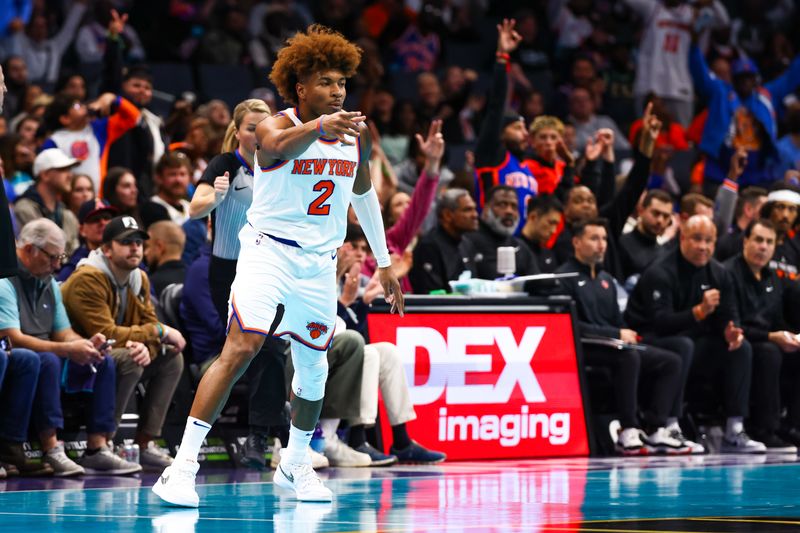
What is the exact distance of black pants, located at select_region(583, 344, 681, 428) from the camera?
11.3m

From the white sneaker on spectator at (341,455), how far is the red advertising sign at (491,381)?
2.26 ft

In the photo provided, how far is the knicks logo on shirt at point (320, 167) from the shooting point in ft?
22.7

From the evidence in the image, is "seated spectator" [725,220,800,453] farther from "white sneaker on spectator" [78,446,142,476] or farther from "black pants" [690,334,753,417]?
"white sneaker on spectator" [78,446,142,476]

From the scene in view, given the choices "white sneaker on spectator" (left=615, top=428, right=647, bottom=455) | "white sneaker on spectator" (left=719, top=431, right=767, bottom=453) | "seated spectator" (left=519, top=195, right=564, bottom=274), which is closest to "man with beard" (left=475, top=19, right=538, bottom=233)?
"seated spectator" (left=519, top=195, right=564, bottom=274)

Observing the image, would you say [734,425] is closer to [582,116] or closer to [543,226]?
[543,226]

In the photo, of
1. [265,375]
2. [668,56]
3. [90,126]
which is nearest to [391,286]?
[265,375]

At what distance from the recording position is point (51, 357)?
8883 mm

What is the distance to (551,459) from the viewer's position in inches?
421


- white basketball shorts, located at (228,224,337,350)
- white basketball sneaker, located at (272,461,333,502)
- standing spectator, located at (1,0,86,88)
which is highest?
standing spectator, located at (1,0,86,88)

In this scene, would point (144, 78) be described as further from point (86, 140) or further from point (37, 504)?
point (37, 504)

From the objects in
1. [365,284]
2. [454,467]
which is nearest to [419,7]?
[365,284]

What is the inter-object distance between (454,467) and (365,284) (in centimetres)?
171

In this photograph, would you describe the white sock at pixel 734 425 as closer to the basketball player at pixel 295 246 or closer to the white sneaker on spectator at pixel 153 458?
the white sneaker on spectator at pixel 153 458

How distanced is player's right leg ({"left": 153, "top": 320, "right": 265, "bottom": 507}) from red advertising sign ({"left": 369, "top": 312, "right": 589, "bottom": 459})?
12.3ft
